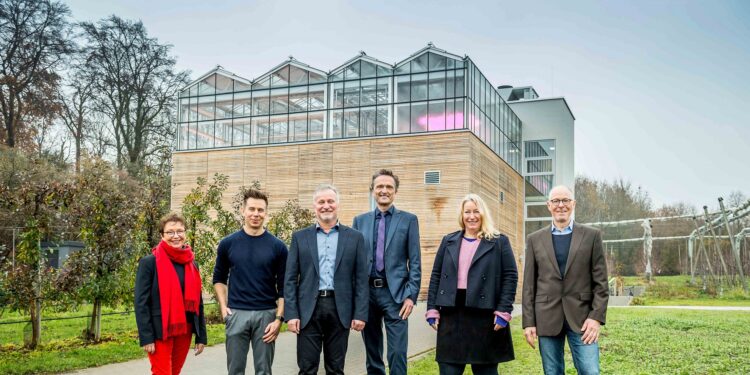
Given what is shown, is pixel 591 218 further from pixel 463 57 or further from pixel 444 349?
pixel 444 349

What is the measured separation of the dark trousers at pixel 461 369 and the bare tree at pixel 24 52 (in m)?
30.1

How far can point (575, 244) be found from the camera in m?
5.02

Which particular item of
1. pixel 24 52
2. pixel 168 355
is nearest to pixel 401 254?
pixel 168 355

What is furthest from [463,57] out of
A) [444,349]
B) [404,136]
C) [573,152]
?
[444,349]

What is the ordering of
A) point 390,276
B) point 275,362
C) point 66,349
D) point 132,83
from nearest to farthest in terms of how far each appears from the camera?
point 390,276 → point 275,362 → point 66,349 → point 132,83

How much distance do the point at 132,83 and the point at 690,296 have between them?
29026 mm

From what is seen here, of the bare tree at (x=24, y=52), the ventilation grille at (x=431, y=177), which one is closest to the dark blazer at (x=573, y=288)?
the ventilation grille at (x=431, y=177)

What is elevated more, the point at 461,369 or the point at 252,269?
the point at 252,269

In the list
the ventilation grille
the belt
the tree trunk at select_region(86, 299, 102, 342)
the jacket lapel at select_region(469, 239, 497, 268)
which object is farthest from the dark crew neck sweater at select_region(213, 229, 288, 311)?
the ventilation grille

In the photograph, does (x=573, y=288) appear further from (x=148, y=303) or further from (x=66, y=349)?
(x=66, y=349)

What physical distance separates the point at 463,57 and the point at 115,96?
19.2 metres

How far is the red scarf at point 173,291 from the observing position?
502cm

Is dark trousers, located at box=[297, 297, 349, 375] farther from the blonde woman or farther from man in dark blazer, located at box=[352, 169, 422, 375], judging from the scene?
the blonde woman

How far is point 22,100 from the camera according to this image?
3030 centimetres
